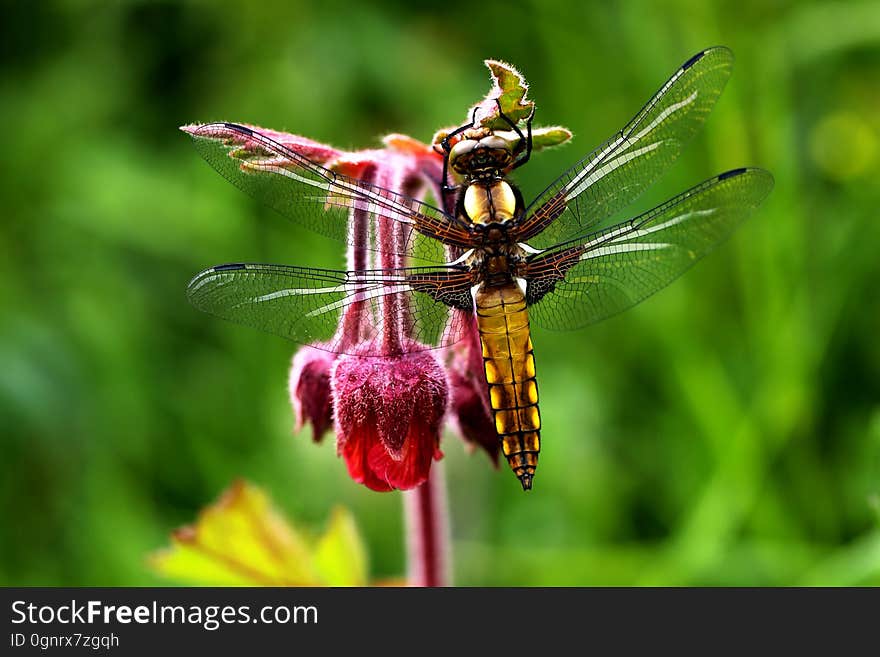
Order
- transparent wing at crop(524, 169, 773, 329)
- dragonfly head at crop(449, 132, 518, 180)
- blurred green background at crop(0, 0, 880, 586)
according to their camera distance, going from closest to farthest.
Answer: dragonfly head at crop(449, 132, 518, 180)
transparent wing at crop(524, 169, 773, 329)
blurred green background at crop(0, 0, 880, 586)

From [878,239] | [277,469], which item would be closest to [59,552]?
[277,469]

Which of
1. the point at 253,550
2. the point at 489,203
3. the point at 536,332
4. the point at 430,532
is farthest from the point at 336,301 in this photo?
the point at 536,332

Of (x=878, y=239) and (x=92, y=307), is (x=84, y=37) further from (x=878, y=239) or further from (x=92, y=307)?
(x=878, y=239)

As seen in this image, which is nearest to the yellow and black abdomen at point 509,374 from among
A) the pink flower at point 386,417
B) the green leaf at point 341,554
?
the pink flower at point 386,417

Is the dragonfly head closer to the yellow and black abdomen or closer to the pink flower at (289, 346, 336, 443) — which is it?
the yellow and black abdomen

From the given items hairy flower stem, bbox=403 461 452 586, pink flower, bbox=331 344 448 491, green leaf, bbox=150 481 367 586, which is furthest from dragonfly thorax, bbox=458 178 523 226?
green leaf, bbox=150 481 367 586
